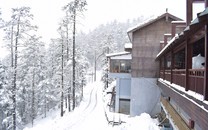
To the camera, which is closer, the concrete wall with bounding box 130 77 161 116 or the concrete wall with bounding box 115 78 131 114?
the concrete wall with bounding box 130 77 161 116

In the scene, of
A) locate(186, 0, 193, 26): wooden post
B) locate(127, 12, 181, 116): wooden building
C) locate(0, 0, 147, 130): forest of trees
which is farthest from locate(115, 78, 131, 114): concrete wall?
locate(186, 0, 193, 26): wooden post

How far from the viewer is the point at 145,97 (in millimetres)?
24859

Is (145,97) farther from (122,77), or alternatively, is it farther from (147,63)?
(122,77)

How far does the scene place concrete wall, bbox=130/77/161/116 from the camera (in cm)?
2467

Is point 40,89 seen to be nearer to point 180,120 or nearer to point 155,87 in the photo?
point 155,87

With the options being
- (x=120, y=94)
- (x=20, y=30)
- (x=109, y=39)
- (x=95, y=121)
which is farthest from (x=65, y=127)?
(x=109, y=39)

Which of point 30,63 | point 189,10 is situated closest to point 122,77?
point 30,63

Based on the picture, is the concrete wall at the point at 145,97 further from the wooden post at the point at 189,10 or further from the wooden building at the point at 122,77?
the wooden post at the point at 189,10

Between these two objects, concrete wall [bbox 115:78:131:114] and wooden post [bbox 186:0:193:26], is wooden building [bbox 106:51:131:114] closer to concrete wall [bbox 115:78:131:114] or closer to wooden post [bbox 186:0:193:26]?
concrete wall [bbox 115:78:131:114]

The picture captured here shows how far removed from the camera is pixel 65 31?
3152 centimetres

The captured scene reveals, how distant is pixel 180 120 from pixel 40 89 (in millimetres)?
34789

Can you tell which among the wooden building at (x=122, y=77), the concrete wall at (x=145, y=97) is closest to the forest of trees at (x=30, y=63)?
the wooden building at (x=122, y=77)

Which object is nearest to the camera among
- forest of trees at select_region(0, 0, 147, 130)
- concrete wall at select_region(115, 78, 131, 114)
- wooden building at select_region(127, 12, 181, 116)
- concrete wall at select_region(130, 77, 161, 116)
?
wooden building at select_region(127, 12, 181, 116)

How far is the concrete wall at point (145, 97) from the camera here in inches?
971
